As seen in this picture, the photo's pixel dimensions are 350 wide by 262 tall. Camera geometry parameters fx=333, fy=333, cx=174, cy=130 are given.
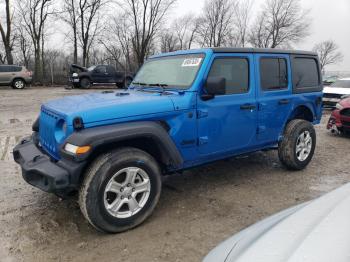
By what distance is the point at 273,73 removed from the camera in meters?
4.95

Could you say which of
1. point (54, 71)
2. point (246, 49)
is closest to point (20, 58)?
point (54, 71)

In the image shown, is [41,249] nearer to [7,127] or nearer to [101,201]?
[101,201]

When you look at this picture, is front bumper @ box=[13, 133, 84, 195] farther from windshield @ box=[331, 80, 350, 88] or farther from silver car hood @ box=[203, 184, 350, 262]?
windshield @ box=[331, 80, 350, 88]

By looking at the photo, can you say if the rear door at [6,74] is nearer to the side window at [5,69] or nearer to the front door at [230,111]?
the side window at [5,69]

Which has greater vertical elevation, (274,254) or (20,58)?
(20,58)

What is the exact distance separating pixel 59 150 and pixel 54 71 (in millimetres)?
30460

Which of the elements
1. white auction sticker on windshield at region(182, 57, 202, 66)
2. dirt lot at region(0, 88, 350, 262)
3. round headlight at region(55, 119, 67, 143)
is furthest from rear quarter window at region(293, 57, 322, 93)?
round headlight at region(55, 119, 67, 143)

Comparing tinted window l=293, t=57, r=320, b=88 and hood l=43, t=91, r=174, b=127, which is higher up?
tinted window l=293, t=57, r=320, b=88

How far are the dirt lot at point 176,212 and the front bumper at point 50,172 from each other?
0.56 meters

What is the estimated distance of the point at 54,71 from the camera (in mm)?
31328

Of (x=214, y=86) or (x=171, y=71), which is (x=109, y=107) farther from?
(x=171, y=71)

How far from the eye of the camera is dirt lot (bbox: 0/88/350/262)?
3148mm

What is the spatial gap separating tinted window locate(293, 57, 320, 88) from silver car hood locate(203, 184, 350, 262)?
11.5 feet

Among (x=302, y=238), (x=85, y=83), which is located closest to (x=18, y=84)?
(x=85, y=83)
